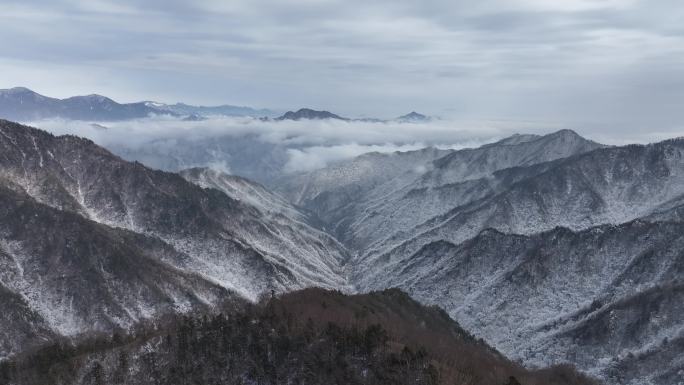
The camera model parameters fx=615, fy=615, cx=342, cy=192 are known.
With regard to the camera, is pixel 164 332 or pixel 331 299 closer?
pixel 164 332

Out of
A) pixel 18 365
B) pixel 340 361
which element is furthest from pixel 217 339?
pixel 18 365

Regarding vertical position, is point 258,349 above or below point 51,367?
above

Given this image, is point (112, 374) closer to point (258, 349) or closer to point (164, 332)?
point (164, 332)

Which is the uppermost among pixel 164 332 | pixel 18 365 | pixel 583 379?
pixel 164 332

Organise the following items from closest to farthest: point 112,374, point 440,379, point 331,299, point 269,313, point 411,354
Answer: point 440,379 → point 411,354 → point 112,374 → point 269,313 → point 331,299

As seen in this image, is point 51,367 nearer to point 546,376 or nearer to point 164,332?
point 164,332

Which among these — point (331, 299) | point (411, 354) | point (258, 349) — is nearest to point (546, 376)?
point (331, 299)

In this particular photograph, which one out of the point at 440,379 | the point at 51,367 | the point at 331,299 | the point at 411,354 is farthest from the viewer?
the point at 331,299

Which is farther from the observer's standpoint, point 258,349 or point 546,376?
point 546,376

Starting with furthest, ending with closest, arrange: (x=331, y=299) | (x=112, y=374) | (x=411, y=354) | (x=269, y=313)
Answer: (x=331, y=299) → (x=269, y=313) → (x=112, y=374) → (x=411, y=354)
